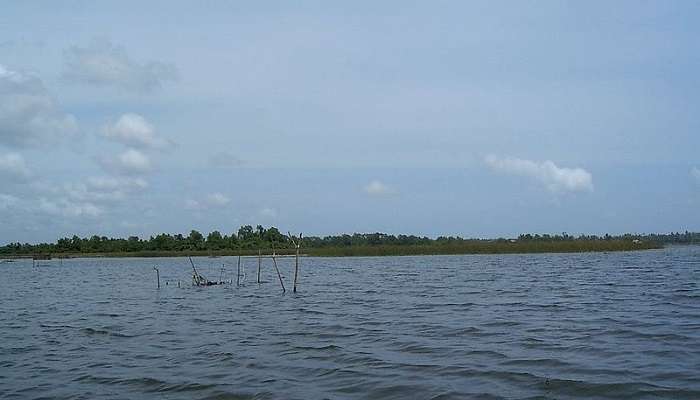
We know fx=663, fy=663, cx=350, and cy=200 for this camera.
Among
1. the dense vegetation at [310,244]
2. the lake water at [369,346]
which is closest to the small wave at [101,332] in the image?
the lake water at [369,346]

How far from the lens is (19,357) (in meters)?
16.9

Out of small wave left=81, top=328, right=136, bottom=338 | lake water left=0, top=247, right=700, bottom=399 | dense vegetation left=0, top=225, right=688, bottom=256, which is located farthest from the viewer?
dense vegetation left=0, top=225, right=688, bottom=256

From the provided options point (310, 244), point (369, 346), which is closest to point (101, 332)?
point (369, 346)

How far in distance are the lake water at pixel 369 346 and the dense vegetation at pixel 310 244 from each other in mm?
58346

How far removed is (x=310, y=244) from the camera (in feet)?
468

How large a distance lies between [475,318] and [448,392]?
10296mm

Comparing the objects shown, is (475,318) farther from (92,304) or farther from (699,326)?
(92,304)

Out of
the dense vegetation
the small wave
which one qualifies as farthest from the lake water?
the dense vegetation

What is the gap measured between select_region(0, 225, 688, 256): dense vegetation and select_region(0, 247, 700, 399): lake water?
58346mm

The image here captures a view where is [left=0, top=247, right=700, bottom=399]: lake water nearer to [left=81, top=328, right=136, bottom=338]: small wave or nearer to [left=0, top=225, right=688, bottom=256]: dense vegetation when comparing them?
→ [left=81, top=328, right=136, bottom=338]: small wave

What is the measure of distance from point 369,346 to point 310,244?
125893mm

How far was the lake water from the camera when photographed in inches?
490

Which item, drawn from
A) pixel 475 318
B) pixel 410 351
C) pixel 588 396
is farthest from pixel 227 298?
pixel 588 396

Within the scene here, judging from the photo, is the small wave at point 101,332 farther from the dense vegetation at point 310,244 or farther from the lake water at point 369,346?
the dense vegetation at point 310,244
